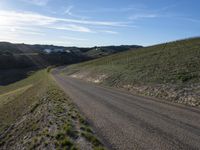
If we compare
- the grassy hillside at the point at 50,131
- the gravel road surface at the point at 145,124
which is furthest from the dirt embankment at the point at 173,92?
the grassy hillside at the point at 50,131

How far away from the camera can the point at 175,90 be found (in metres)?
26.3

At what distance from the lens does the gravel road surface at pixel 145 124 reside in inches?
478

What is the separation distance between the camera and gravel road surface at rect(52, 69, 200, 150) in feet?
39.8

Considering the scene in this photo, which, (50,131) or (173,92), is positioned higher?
(50,131)

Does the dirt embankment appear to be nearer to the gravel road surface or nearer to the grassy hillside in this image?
the gravel road surface

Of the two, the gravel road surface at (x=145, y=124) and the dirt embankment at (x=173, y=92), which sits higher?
the gravel road surface at (x=145, y=124)

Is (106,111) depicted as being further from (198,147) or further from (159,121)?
(198,147)

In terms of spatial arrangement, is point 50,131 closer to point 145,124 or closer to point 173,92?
point 145,124

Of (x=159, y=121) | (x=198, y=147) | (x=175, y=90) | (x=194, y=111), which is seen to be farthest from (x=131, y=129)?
(x=175, y=90)

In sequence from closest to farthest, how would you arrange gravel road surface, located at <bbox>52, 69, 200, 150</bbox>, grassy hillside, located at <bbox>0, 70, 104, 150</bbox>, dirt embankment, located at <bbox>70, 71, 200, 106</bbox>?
gravel road surface, located at <bbox>52, 69, 200, 150</bbox> → grassy hillside, located at <bbox>0, 70, 104, 150</bbox> → dirt embankment, located at <bbox>70, 71, 200, 106</bbox>

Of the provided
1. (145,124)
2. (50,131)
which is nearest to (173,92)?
(145,124)

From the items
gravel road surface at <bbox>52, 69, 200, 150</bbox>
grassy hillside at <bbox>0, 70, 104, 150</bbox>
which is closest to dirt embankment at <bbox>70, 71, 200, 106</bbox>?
gravel road surface at <bbox>52, 69, 200, 150</bbox>

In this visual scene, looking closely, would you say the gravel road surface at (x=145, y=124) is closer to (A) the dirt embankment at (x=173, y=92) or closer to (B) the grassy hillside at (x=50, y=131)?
(B) the grassy hillside at (x=50, y=131)

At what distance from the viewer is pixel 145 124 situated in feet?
50.8
